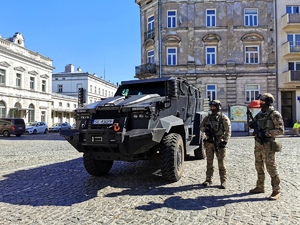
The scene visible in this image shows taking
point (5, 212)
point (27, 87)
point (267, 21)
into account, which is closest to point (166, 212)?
point (5, 212)

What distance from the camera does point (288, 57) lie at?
91.9ft

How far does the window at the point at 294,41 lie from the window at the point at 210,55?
7288 mm

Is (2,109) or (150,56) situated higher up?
(150,56)

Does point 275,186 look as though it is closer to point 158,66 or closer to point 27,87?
point 158,66

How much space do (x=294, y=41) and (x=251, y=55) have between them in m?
4.56

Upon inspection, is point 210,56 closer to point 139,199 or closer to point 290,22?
point 290,22

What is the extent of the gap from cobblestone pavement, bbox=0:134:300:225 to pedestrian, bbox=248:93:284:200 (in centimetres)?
29

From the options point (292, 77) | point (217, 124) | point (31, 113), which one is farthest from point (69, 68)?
point (217, 124)

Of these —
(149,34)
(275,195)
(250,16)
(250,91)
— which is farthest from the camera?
(149,34)

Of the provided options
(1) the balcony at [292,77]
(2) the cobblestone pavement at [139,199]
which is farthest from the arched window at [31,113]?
(2) the cobblestone pavement at [139,199]

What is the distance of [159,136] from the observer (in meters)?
5.61

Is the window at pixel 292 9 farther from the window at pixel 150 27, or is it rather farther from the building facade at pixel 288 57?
the window at pixel 150 27

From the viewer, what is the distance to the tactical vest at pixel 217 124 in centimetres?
592

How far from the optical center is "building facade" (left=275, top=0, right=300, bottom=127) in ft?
90.5
